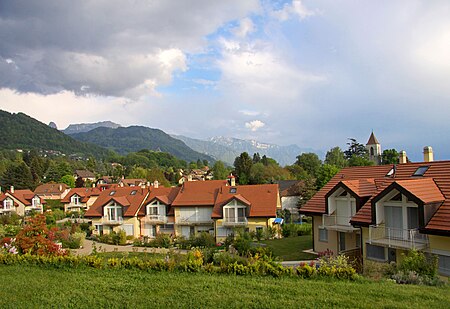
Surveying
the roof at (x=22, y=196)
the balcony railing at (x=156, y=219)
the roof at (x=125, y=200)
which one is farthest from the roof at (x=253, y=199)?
the roof at (x=22, y=196)

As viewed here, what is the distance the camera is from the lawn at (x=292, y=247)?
21.3 m

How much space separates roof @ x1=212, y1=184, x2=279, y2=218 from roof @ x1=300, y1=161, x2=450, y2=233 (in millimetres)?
9371

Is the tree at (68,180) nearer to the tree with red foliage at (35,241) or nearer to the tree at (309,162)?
the tree at (309,162)

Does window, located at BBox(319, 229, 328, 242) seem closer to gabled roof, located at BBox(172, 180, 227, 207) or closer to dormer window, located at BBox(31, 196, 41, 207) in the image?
gabled roof, located at BBox(172, 180, 227, 207)

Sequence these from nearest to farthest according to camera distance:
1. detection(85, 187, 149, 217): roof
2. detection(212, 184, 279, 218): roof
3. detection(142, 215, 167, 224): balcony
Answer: detection(212, 184, 279, 218): roof → detection(142, 215, 167, 224): balcony → detection(85, 187, 149, 217): roof

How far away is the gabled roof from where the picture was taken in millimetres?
33934

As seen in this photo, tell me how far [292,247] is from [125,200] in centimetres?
1941

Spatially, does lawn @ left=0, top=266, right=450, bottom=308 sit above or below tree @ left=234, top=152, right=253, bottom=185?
below

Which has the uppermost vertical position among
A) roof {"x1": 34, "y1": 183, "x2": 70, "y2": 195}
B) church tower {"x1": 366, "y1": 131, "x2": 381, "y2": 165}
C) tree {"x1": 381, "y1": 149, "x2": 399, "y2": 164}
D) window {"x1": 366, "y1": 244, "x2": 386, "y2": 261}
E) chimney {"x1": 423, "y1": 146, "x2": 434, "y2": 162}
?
church tower {"x1": 366, "y1": 131, "x2": 381, "y2": 165}

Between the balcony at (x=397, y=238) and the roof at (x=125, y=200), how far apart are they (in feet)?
82.1

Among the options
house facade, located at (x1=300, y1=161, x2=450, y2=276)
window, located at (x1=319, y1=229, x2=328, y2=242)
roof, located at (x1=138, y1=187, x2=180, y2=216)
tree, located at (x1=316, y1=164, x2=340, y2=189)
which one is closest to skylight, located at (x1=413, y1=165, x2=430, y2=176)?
house facade, located at (x1=300, y1=161, x2=450, y2=276)

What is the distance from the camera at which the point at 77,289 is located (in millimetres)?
10188

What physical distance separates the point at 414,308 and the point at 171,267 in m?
7.08

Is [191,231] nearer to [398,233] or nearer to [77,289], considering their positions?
[398,233]
